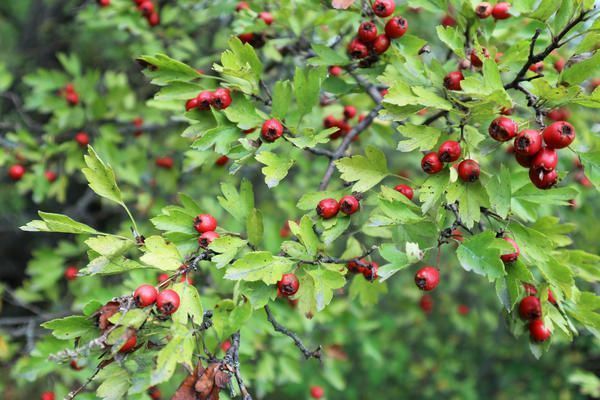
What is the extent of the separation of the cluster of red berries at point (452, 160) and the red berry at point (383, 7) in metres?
0.66

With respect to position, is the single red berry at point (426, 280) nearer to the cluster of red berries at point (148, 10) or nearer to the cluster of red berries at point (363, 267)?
the cluster of red berries at point (363, 267)

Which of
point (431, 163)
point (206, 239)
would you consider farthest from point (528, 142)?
point (206, 239)

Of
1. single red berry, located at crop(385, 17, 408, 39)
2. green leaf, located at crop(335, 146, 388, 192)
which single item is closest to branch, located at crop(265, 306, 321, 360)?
green leaf, located at crop(335, 146, 388, 192)

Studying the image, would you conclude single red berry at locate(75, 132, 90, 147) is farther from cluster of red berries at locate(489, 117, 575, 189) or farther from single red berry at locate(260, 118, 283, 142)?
cluster of red berries at locate(489, 117, 575, 189)

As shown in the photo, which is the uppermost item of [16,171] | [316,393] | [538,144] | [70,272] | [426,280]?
[538,144]

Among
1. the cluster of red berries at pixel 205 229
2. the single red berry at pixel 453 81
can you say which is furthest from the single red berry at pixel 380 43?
the cluster of red berries at pixel 205 229

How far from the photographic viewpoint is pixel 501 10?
2.13 meters

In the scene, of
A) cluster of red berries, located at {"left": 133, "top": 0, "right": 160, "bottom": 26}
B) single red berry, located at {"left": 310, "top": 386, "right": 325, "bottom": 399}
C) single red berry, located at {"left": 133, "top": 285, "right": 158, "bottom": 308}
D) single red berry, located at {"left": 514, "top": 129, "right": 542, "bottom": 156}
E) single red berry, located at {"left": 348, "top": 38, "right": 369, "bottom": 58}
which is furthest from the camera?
single red berry, located at {"left": 310, "top": 386, "right": 325, "bottom": 399}

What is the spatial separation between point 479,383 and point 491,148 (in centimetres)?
482

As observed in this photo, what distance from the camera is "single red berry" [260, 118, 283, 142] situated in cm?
192

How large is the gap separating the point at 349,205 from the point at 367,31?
0.71 m

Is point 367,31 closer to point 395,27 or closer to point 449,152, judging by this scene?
point 395,27

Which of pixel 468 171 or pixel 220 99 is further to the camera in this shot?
pixel 220 99

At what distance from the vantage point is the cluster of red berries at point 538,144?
163 centimetres
